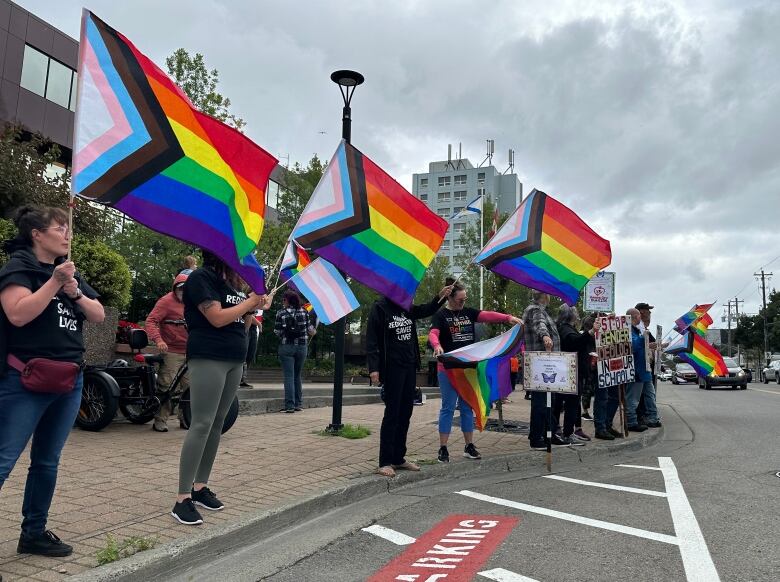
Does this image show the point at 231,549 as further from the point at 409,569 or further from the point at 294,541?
the point at 409,569

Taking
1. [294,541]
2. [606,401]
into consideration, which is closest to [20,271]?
[294,541]

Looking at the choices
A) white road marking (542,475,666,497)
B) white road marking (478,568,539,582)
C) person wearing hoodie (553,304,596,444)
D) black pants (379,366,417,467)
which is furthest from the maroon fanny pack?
person wearing hoodie (553,304,596,444)

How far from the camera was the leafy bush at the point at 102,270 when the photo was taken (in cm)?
962

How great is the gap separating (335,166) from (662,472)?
4849 mm

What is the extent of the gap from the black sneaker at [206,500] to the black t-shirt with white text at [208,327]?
1.04 meters

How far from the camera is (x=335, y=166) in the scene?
6180 millimetres

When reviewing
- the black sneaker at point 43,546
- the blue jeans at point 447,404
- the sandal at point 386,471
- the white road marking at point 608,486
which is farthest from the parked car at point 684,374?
the black sneaker at point 43,546

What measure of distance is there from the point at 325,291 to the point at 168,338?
2.18m

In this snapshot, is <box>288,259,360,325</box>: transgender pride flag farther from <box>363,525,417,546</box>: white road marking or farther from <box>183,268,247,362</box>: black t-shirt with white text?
<box>363,525,417,546</box>: white road marking

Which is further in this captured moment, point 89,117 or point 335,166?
point 335,166

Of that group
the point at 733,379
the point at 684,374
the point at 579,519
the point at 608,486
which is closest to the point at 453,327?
the point at 608,486

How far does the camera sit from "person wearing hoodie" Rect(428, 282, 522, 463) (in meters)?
6.83

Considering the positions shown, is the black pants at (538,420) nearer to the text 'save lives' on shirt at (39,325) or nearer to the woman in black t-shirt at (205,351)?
the woman in black t-shirt at (205,351)

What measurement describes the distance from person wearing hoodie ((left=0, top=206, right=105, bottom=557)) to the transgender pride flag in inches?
127
